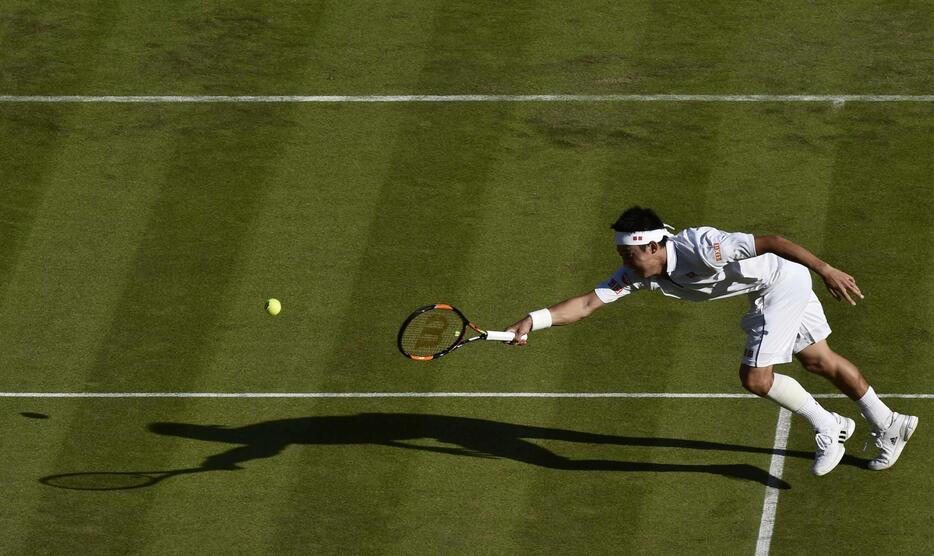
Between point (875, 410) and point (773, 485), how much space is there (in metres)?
0.92

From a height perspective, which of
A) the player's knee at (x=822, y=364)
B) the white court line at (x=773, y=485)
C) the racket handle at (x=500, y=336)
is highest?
the racket handle at (x=500, y=336)

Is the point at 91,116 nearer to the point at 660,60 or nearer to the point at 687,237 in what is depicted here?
the point at 660,60

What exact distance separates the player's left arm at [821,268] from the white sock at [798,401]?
3.22ft

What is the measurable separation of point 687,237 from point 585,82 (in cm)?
616

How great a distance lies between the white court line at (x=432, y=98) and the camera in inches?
643

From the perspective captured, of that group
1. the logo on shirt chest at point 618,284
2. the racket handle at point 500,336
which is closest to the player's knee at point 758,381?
the logo on shirt chest at point 618,284

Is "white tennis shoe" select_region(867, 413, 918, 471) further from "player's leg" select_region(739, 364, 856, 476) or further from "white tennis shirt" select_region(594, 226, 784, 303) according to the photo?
"white tennis shirt" select_region(594, 226, 784, 303)

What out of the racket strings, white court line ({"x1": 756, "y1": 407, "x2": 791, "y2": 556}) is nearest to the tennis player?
white court line ({"x1": 756, "y1": 407, "x2": 791, "y2": 556})

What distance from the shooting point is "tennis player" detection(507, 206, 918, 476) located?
35.0 feet

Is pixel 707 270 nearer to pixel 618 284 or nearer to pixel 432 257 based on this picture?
pixel 618 284

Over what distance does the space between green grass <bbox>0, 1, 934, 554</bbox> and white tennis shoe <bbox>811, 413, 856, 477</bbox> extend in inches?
7.7

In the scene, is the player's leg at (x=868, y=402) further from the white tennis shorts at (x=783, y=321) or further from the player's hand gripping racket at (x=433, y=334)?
the player's hand gripping racket at (x=433, y=334)

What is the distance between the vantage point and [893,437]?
11391mm

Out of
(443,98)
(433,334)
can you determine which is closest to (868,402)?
(433,334)
